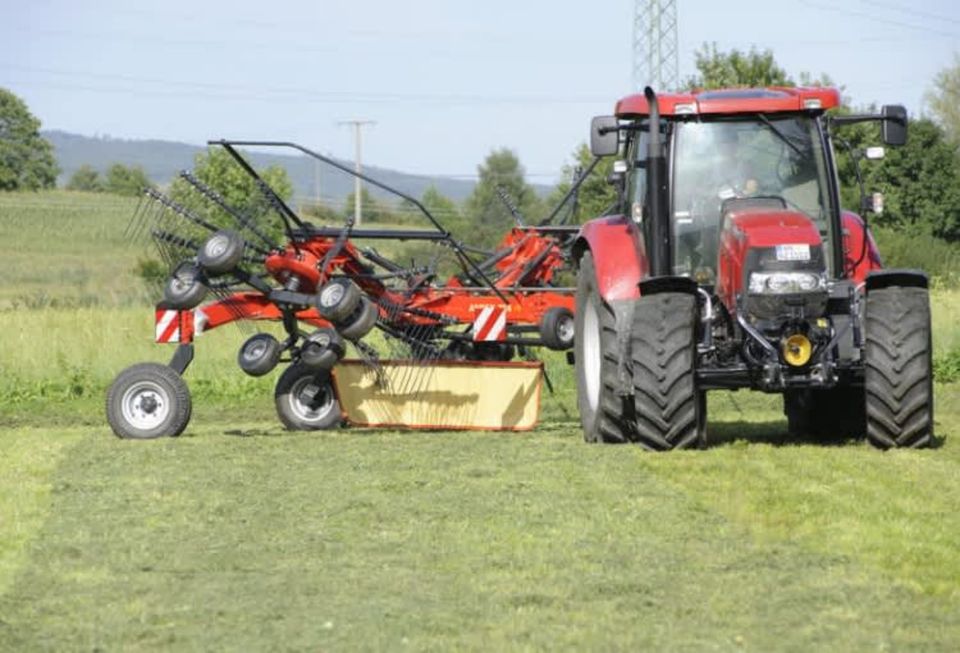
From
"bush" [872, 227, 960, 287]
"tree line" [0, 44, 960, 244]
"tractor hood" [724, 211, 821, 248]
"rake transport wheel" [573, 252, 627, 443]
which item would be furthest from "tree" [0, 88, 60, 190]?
"tractor hood" [724, 211, 821, 248]

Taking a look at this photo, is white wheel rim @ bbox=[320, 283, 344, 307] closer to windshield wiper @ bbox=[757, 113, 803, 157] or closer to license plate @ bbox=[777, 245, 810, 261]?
windshield wiper @ bbox=[757, 113, 803, 157]

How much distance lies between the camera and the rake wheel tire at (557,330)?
14781 millimetres

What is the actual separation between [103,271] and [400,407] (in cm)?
4093

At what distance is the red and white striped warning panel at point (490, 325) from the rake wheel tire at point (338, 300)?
181 cm

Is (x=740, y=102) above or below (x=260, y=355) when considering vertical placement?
above

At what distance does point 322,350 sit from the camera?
1337 cm

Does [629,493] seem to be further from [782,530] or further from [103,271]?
[103,271]

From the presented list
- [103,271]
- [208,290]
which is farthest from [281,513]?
[103,271]

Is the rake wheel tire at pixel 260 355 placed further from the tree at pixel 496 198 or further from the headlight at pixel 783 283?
the tree at pixel 496 198

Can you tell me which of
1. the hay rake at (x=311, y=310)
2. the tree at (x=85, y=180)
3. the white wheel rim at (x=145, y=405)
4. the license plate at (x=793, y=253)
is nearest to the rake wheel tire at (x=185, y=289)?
the hay rake at (x=311, y=310)

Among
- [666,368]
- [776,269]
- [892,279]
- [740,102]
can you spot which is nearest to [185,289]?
[666,368]

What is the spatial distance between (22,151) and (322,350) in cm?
8421

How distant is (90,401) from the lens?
18203 millimetres

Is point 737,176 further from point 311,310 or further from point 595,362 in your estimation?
point 311,310
